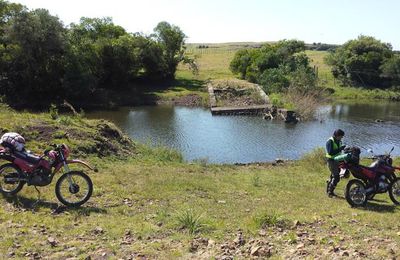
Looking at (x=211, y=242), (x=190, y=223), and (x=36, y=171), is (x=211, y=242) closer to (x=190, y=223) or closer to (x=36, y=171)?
(x=190, y=223)

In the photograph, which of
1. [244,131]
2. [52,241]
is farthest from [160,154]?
[244,131]

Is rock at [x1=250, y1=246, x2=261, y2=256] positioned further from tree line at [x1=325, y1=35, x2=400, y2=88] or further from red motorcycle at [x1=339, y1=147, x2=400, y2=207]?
tree line at [x1=325, y1=35, x2=400, y2=88]

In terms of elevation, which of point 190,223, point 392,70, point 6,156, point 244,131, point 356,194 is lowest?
point 244,131

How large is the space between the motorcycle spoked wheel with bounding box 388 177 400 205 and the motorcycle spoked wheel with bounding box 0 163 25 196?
9.01 meters

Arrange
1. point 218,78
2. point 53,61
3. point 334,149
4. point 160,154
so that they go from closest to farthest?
1. point 334,149
2. point 160,154
3. point 53,61
4. point 218,78

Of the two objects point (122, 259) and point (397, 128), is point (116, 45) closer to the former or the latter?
point (397, 128)

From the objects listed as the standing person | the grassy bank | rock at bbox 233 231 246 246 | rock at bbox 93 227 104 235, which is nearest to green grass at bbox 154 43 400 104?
the grassy bank

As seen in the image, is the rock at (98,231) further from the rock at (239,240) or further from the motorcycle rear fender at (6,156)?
the motorcycle rear fender at (6,156)

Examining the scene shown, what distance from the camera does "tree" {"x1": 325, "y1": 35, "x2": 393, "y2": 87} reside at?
2672 inches

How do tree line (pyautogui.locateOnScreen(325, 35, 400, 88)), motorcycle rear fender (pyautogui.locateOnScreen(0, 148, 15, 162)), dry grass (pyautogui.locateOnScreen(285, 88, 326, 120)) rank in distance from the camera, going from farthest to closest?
tree line (pyautogui.locateOnScreen(325, 35, 400, 88)), dry grass (pyautogui.locateOnScreen(285, 88, 326, 120)), motorcycle rear fender (pyautogui.locateOnScreen(0, 148, 15, 162))

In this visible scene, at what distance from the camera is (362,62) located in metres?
67.8

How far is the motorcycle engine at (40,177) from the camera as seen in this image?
9.54 m

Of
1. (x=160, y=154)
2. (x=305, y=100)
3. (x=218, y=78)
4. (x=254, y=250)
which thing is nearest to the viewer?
(x=254, y=250)

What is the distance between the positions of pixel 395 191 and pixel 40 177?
881cm
